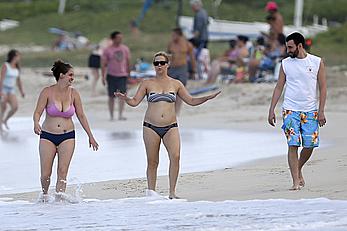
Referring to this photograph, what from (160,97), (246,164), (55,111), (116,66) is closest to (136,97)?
(160,97)

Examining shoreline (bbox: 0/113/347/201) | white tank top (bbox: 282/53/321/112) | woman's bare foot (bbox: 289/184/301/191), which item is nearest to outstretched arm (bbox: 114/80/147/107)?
shoreline (bbox: 0/113/347/201)

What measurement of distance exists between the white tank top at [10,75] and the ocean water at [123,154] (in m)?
0.94

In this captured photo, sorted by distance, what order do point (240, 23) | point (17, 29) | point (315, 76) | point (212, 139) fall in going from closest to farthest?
point (315, 76)
point (212, 139)
point (240, 23)
point (17, 29)

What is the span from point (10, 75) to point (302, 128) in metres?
9.29

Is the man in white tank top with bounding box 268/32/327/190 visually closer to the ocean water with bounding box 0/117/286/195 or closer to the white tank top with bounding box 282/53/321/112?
the white tank top with bounding box 282/53/321/112

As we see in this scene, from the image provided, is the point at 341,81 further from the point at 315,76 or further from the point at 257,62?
the point at 315,76

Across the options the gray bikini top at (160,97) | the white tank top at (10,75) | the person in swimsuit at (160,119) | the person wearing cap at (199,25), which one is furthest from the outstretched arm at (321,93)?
the person wearing cap at (199,25)

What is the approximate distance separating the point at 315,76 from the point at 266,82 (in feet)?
41.1

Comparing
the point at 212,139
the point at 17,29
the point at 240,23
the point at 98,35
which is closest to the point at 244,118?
the point at 212,139

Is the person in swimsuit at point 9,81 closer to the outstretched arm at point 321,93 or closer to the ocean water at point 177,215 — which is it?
the ocean water at point 177,215

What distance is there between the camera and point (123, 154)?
14664 millimetres

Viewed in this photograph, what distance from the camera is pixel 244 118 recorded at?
19141mm

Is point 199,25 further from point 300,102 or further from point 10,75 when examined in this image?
point 300,102

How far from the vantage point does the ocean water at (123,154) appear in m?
12.6
